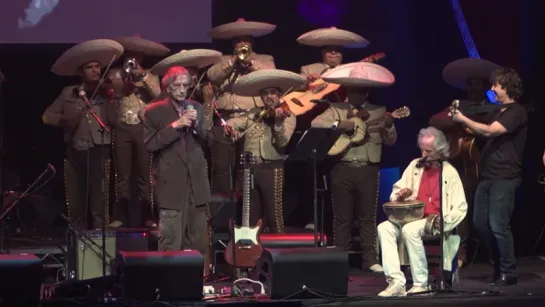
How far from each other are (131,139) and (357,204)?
228 centimetres

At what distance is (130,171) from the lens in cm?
1090

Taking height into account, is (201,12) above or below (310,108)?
above

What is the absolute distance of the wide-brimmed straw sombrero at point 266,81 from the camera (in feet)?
33.1

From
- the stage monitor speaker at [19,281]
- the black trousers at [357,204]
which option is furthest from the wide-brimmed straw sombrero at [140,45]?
the stage monitor speaker at [19,281]

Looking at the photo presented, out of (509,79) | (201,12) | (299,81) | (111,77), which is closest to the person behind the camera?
(509,79)

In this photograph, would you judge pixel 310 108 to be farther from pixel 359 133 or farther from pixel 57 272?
pixel 57 272

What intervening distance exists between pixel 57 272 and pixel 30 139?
219cm

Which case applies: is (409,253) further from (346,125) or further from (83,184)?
(83,184)

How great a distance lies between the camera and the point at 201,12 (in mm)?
11891

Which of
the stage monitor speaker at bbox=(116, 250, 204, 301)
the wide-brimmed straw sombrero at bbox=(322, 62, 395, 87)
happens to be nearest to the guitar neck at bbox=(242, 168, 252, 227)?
the wide-brimmed straw sombrero at bbox=(322, 62, 395, 87)

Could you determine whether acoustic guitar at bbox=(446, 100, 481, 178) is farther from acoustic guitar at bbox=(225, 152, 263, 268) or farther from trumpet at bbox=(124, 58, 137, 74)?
trumpet at bbox=(124, 58, 137, 74)

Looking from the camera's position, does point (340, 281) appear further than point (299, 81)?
No

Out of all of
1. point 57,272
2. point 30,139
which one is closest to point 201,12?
point 30,139

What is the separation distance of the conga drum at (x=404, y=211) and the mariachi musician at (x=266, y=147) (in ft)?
5.34
